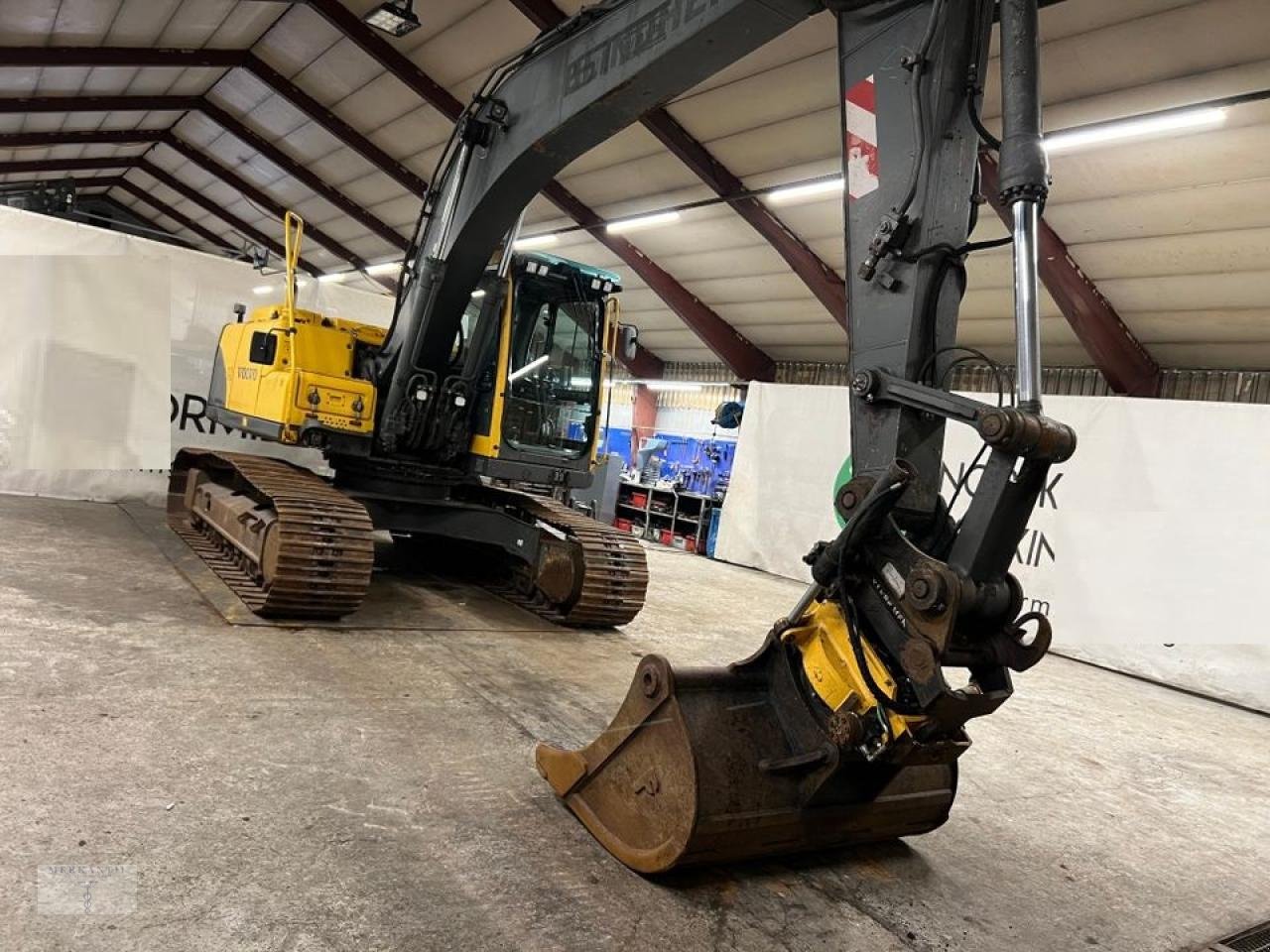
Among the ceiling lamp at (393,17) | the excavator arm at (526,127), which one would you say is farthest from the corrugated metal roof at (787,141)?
the excavator arm at (526,127)

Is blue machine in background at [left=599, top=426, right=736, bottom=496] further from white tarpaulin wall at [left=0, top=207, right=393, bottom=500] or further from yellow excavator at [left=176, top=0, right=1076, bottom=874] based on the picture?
yellow excavator at [left=176, top=0, right=1076, bottom=874]

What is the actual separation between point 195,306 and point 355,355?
4.35 m

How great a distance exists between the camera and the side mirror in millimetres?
6506

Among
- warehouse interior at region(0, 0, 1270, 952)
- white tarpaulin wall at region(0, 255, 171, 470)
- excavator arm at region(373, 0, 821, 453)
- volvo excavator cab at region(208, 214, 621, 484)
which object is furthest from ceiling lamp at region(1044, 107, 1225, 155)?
white tarpaulin wall at region(0, 255, 171, 470)

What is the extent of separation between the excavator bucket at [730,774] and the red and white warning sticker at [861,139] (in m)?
1.49

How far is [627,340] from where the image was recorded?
658 cm

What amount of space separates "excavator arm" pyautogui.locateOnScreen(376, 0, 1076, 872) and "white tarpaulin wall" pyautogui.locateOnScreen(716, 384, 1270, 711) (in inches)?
230

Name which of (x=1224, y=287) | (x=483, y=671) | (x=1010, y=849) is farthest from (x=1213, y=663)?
(x=483, y=671)

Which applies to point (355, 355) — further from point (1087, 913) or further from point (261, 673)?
point (1087, 913)

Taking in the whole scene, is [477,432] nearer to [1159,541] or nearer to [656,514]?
[1159,541]

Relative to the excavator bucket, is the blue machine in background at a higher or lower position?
higher

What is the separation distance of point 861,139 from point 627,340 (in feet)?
12.5

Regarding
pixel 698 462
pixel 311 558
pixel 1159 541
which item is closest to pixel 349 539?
pixel 311 558

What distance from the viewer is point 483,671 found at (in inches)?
177
